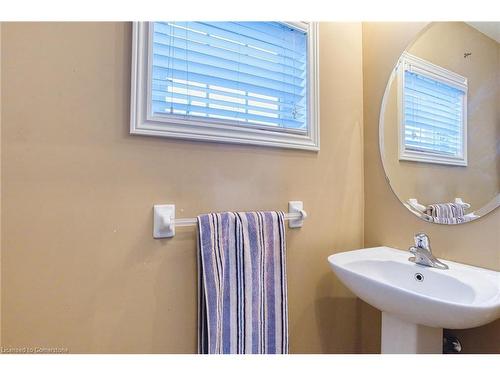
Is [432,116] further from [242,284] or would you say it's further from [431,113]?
[242,284]

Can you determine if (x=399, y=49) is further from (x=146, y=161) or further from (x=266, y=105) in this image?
(x=146, y=161)

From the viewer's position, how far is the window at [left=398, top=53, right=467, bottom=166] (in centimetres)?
91

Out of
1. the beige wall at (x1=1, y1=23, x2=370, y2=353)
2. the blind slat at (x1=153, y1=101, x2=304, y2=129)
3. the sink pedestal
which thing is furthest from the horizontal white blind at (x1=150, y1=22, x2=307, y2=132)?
the sink pedestal

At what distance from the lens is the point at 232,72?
0.92m

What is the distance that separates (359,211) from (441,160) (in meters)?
0.41

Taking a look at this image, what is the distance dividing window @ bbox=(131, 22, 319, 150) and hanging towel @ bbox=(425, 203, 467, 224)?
544 millimetres

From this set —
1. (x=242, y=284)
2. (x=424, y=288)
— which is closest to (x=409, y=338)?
(x=424, y=288)

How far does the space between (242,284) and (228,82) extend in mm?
752

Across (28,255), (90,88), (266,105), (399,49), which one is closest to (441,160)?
(399,49)

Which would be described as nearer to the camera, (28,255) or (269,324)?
(28,255)

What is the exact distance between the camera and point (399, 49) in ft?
3.55

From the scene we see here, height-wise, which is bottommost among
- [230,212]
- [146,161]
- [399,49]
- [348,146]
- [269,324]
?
[269,324]
